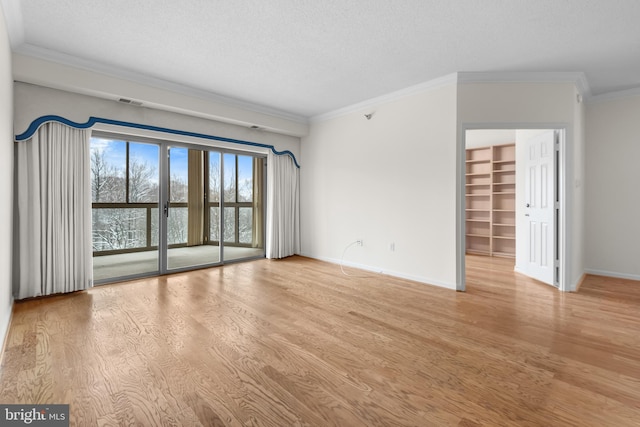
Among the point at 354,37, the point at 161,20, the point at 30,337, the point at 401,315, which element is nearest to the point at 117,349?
the point at 30,337

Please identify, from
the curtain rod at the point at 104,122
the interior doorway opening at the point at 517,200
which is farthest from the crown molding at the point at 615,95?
the curtain rod at the point at 104,122

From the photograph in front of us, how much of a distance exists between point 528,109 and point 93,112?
542cm

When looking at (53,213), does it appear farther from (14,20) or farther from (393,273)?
(393,273)

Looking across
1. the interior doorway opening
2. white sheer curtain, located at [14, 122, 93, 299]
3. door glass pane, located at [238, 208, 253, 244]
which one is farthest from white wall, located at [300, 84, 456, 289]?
white sheer curtain, located at [14, 122, 93, 299]

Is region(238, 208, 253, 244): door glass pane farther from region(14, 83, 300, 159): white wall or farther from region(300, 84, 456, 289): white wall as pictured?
region(14, 83, 300, 159): white wall

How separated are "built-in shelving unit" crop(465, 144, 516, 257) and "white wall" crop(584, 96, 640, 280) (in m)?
1.38

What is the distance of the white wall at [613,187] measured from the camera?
4301 mm

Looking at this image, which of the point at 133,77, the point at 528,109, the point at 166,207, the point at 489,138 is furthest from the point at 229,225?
the point at 489,138

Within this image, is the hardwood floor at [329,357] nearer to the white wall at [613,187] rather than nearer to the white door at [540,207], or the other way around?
the white door at [540,207]

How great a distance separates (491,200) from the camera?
6117mm

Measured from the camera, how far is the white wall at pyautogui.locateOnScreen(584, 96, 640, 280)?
14.1ft

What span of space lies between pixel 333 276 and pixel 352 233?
941 millimetres

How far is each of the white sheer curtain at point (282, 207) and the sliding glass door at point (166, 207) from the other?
38cm

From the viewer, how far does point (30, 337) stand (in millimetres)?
2424
